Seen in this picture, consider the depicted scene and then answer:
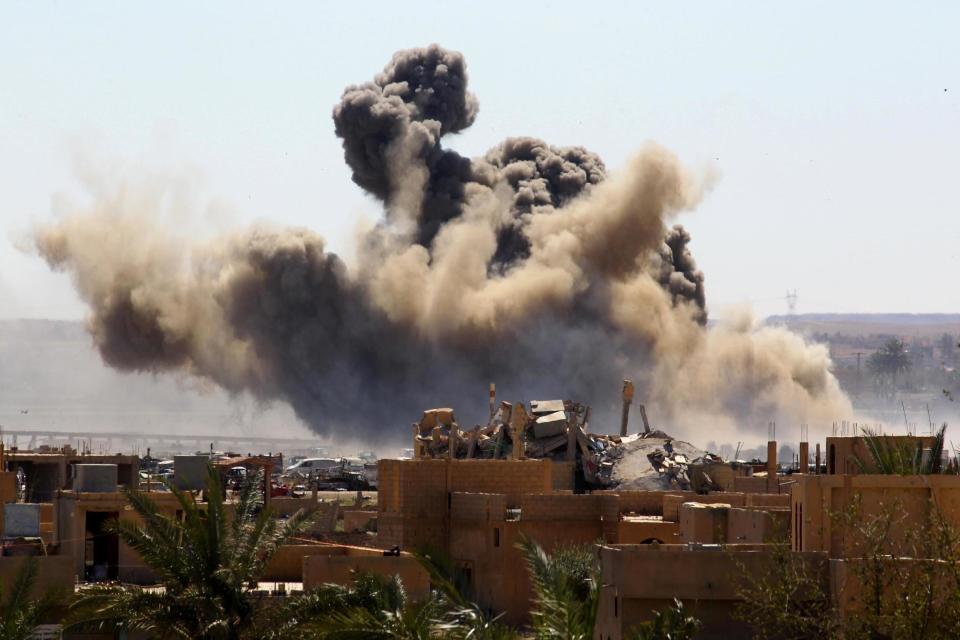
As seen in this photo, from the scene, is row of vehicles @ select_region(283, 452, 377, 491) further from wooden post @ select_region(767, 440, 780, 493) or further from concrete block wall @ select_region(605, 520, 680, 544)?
concrete block wall @ select_region(605, 520, 680, 544)

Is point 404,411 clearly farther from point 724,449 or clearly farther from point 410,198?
point 724,449

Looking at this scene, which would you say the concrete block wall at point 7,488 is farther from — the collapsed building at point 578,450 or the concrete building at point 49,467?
the collapsed building at point 578,450

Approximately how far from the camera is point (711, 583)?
21.0 metres

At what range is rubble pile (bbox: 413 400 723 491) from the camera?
4512cm

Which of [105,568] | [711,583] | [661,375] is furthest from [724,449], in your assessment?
[711,583]

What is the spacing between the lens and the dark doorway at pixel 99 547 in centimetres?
2845

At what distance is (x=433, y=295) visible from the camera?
80.4 m

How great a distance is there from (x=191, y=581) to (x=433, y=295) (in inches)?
2352

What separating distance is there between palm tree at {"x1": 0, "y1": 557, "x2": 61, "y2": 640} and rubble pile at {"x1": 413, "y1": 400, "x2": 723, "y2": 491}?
2144 cm

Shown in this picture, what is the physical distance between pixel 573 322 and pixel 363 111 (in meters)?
12.0

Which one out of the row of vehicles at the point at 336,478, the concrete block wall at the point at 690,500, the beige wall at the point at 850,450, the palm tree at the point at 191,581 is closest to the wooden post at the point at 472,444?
the concrete block wall at the point at 690,500

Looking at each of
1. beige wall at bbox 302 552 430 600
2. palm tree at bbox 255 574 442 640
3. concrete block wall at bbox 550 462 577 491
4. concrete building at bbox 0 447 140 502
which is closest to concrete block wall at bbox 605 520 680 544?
beige wall at bbox 302 552 430 600

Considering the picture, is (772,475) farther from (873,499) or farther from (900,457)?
(873,499)

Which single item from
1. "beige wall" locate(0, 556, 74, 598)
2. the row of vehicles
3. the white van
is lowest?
"beige wall" locate(0, 556, 74, 598)
